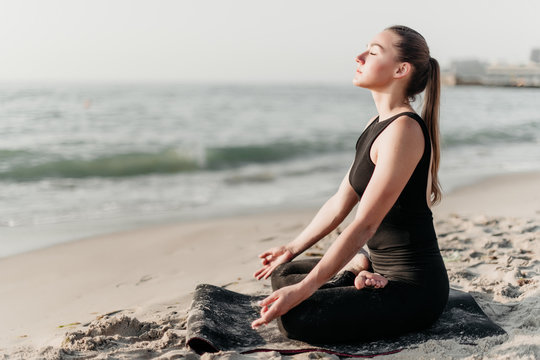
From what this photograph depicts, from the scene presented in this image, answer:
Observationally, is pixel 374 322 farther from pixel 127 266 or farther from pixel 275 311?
pixel 127 266

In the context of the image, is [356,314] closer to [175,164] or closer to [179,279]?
[179,279]

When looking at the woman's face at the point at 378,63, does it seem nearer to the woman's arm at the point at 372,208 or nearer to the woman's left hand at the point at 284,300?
the woman's arm at the point at 372,208

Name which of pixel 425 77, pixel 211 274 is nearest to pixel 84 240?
pixel 211 274

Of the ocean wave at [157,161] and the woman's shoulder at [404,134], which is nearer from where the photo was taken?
the woman's shoulder at [404,134]

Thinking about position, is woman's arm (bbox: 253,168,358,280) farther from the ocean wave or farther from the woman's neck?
the ocean wave

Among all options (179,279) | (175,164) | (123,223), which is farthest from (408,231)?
(175,164)

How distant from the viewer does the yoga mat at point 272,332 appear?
2.64 m

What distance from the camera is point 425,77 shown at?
2.67m

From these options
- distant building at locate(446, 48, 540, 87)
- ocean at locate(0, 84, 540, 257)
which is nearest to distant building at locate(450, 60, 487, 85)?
distant building at locate(446, 48, 540, 87)

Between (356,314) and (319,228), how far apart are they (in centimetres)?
69

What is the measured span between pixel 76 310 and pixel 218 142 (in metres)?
11.0

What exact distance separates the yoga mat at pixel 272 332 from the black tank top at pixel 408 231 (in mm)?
315

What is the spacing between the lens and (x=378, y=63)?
103 inches

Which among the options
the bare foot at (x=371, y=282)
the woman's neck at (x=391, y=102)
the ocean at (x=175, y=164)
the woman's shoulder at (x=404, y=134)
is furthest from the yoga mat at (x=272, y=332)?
the ocean at (x=175, y=164)
